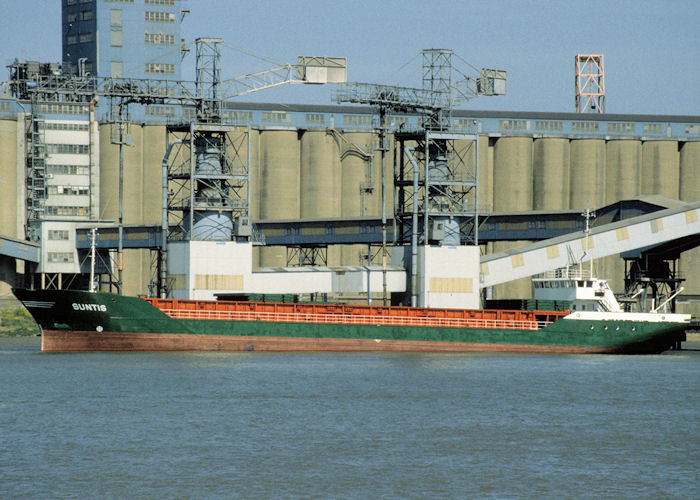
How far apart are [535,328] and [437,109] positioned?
20896mm

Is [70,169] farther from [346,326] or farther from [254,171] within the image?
[346,326]

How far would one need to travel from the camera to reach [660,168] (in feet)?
403

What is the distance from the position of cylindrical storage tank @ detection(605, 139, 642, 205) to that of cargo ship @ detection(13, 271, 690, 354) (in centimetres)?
5318

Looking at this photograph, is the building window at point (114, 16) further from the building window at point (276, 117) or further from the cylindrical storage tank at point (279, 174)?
the cylindrical storage tank at point (279, 174)

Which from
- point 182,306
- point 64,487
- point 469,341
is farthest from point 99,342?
point 64,487

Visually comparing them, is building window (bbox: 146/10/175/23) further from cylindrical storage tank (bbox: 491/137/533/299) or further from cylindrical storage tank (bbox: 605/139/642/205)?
cylindrical storage tank (bbox: 605/139/642/205)

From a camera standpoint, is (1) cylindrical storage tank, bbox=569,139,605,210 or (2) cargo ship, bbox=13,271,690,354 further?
(1) cylindrical storage tank, bbox=569,139,605,210

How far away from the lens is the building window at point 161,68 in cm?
11969

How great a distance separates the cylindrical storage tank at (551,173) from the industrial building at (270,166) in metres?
0.17

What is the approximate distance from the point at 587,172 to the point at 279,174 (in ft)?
124

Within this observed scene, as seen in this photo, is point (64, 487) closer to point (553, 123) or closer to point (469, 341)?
point (469, 341)

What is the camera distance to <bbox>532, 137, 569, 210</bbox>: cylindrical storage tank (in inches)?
4734

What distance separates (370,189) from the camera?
102m

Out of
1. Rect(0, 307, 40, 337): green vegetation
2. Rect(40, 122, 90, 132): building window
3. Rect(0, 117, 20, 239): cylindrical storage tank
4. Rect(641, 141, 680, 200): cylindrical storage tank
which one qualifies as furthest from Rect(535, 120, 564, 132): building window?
Rect(0, 307, 40, 337): green vegetation
